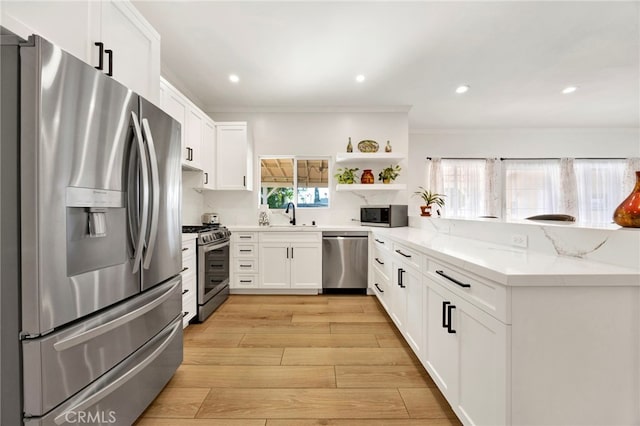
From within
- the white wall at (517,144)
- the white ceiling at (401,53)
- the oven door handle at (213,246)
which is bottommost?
the oven door handle at (213,246)

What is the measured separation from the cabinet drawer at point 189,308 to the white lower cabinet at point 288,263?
1.04 meters

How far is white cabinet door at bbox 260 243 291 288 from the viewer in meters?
3.60

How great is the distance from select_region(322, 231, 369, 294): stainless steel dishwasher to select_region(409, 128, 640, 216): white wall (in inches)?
104

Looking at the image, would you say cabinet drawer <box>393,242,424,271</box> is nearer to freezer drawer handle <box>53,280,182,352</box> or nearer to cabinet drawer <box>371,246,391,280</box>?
cabinet drawer <box>371,246,391,280</box>

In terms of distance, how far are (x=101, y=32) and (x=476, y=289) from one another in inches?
88.9

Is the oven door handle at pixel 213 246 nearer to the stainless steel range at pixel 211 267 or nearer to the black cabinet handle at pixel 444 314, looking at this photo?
the stainless steel range at pixel 211 267

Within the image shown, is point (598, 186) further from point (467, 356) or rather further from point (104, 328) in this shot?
point (104, 328)

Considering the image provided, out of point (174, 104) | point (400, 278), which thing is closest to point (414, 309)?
point (400, 278)

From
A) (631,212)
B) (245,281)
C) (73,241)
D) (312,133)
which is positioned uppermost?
(312,133)

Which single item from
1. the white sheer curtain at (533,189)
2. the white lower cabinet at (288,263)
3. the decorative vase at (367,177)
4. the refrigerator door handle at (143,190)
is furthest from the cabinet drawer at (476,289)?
the white sheer curtain at (533,189)

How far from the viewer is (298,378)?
5.95 ft

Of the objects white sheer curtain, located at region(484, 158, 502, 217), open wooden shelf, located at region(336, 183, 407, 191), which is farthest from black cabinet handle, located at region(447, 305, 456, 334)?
white sheer curtain, located at region(484, 158, 502, 217)

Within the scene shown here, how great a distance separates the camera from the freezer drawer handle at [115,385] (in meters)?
0.98

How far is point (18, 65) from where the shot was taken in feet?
3.03
